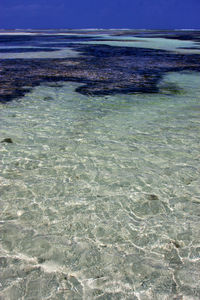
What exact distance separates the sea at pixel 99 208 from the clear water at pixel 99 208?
0.05ft

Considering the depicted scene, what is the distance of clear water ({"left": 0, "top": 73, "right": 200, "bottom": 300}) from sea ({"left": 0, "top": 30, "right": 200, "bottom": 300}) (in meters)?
0.01

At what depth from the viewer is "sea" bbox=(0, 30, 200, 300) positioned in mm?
3275

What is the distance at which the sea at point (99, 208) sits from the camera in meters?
3.28

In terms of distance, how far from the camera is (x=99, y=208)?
462 centimetres

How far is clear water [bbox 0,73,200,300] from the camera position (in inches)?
129

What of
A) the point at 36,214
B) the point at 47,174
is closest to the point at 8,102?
the point at 47,174

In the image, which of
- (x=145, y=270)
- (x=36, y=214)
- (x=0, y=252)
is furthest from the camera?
(x=36, y=214)

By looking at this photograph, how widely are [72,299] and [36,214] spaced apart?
170cm

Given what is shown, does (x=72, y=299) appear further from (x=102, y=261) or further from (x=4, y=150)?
(x=4, y=150)

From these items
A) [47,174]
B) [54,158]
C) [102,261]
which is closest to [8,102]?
[54,158]

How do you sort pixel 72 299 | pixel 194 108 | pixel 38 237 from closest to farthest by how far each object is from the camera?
pixel 72 299 → pixel 38 237 → pixel 194 108

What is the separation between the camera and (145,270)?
343 centimetres

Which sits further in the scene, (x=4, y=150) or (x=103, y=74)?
(x=103, y=74)

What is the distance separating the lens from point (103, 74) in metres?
16.3
